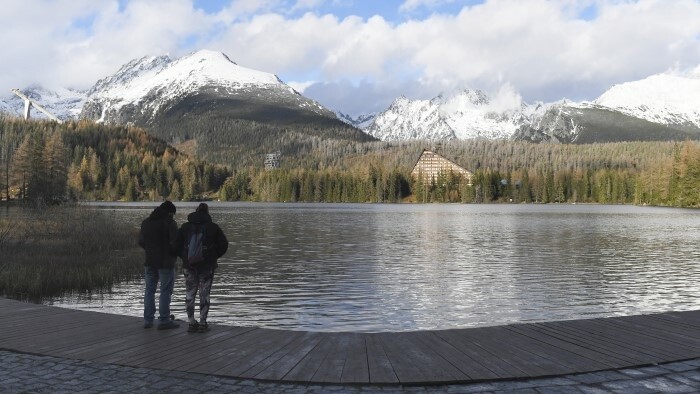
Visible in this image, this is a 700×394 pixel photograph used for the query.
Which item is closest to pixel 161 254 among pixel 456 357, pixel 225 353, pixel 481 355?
pixel 225 353

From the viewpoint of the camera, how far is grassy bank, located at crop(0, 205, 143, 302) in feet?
81.8

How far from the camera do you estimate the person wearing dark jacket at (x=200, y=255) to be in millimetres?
13945

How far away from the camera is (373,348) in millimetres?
12164

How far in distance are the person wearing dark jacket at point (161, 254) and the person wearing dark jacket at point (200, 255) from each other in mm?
439

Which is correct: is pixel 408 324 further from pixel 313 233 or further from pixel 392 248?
pixel 313 233

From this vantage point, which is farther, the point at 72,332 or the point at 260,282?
the point at 260,282

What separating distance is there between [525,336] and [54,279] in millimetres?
21318

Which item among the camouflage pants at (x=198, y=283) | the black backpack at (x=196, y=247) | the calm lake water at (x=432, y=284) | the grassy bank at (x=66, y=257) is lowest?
the calm lake water at (x=432, y=284)

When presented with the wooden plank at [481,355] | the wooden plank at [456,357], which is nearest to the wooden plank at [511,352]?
the wooden plank at [481,355]

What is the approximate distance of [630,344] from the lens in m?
12.3

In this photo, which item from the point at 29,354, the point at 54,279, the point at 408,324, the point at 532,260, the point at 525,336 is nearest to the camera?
the point at 29,354

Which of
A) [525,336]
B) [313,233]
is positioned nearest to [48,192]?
[313,233]

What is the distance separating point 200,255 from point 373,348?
15.5 ft

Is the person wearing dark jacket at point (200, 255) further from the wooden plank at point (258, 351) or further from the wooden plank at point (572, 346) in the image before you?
the wooden plank at point (572, 346)
